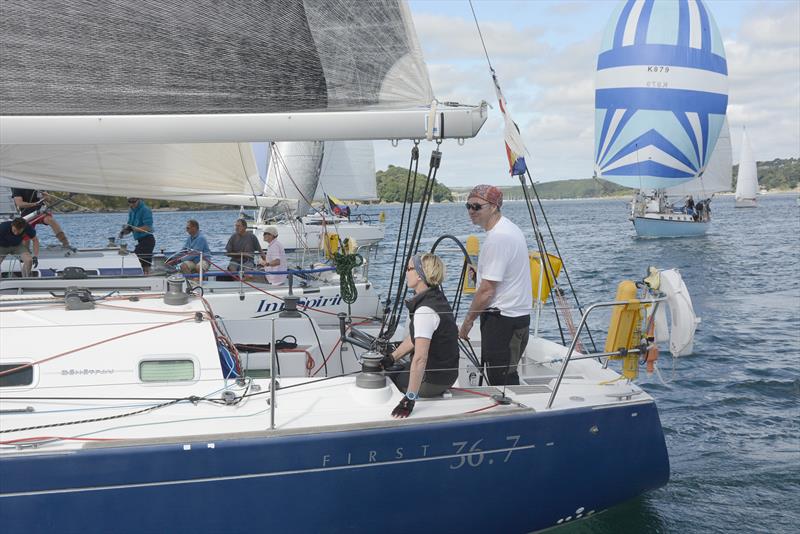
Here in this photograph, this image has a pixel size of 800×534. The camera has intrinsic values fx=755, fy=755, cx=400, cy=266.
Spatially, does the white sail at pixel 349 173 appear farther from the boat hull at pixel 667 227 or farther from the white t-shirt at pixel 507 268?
the white t-shirt at pixel 507 268

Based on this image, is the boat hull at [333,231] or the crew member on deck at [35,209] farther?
the boat hull at [333,231]

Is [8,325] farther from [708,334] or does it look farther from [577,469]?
[708,334]

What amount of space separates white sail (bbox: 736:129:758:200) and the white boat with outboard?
1893 inches

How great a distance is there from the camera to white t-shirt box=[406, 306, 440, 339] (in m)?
4.70

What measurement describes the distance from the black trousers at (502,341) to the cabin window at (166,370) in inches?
80.1

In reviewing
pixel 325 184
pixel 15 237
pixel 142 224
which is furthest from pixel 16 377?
pixel 325 184

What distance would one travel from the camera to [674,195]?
154ft

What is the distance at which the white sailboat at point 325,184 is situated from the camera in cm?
2470

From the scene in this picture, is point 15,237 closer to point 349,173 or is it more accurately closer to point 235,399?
point 235,399

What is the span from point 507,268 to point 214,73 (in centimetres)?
236

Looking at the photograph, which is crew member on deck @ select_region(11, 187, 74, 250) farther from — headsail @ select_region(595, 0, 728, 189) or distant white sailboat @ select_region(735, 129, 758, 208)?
distant white sailboat @ select_region(735, 129, 758, 208)

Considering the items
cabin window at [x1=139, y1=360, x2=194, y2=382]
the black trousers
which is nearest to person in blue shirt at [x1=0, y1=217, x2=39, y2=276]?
cabin window at [x1=139, y1=360, x2=194, y2=382]

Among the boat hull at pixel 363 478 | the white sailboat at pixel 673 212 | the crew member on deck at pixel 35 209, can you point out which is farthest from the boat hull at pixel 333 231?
the boat hull at pixel 363 478

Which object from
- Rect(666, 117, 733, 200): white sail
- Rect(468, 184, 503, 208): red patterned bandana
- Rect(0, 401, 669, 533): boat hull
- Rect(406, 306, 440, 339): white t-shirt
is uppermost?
Rect(666, 117, 733, 200): white sail
